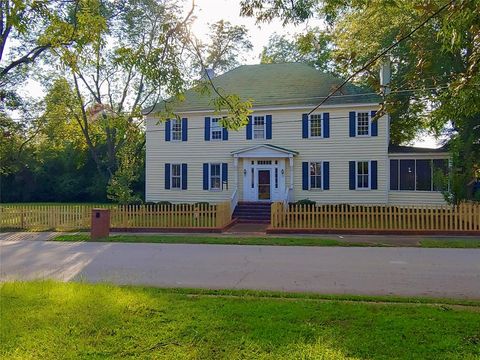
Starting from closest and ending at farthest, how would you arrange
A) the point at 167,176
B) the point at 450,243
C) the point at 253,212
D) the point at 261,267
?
1. the point at 261,267
2. the point at 450,243
3. the point at 253,212
4. the point at 167,176

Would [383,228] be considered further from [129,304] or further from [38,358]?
[38,358]

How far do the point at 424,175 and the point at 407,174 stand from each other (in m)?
0.86

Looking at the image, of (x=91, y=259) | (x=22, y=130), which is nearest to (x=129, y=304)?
(x=91, y=259)

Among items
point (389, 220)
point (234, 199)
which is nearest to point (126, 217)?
point (234, 199)

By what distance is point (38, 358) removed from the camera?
4309 millimetres

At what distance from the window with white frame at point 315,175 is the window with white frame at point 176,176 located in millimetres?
7992

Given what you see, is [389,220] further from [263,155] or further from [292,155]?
[263,155]

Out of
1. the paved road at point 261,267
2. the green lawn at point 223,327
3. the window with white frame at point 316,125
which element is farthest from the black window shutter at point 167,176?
the green lawn at point 223,327

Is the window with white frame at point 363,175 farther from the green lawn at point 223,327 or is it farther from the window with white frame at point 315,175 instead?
the green lawn at point 223,327

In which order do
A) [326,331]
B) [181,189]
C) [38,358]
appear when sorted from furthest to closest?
[181,189] < [326,331] < [38,358]

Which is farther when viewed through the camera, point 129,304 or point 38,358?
point 129,304

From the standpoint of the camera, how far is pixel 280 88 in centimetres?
2622

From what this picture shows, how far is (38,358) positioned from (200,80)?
12.7 feet

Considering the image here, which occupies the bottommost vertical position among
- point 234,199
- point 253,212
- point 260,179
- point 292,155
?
point 253,212
